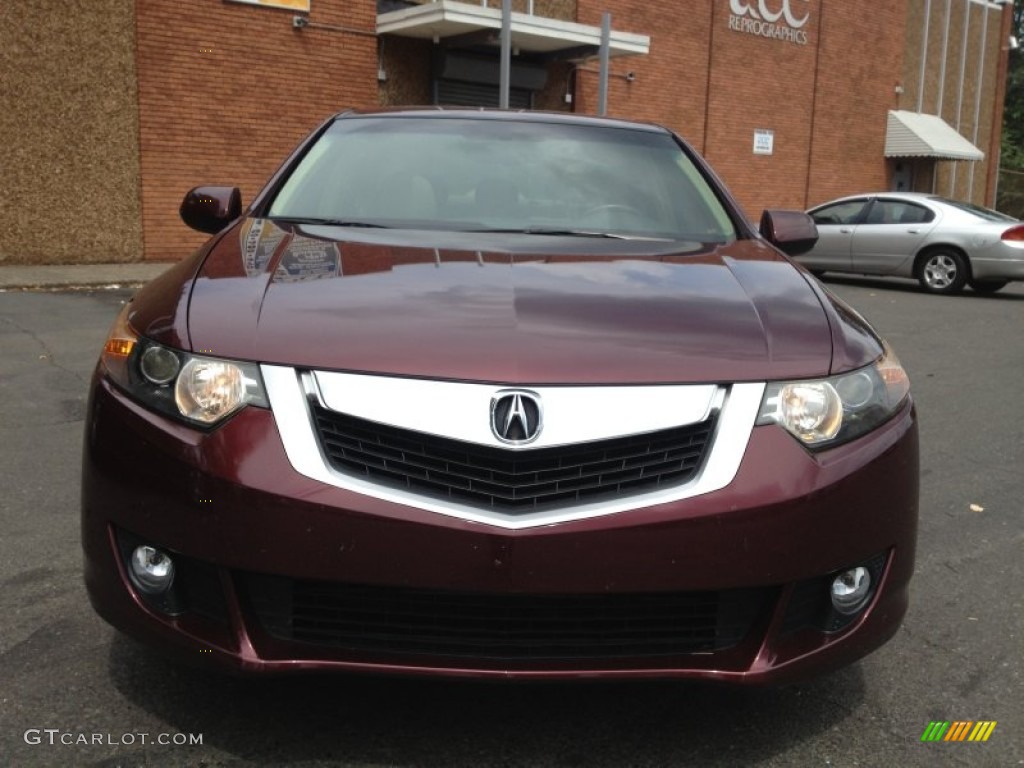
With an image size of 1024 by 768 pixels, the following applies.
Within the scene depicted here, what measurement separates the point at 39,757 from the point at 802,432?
5.84 ft

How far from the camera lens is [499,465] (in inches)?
81.2

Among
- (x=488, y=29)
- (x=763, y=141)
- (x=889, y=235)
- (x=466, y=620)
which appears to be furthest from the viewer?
(x=763, y=141)

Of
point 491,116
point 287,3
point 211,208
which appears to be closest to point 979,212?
point 287,3

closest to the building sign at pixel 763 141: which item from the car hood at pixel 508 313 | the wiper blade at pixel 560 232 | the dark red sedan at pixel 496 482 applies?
the wiper blade at pixel 560 232

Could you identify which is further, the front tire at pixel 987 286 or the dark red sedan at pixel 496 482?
the front tire at pixel 987 286

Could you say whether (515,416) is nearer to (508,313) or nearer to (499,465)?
(499,465)

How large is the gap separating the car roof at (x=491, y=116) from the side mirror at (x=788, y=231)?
1.89 feet

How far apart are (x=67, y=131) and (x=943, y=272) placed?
38.5 feet

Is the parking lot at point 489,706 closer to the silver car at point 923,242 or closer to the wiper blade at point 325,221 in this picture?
the wiper blade at point 325,221

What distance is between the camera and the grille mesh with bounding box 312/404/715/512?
207 cm

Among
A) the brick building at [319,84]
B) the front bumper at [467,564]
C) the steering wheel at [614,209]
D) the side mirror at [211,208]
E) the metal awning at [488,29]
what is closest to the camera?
the front bumper at [467,564]

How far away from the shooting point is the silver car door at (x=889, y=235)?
48.0ft

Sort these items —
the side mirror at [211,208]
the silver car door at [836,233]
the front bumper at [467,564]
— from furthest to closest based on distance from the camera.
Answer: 1. the silver car door at [836,233]
2. the side mirror at [211,208]
3. the front bumper at [467,564]

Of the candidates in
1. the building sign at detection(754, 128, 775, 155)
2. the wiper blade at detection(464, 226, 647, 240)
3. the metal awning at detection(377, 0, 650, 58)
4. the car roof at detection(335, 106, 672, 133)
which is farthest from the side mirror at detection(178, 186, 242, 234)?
the building sign at detection(754, 128, 775, 155)
